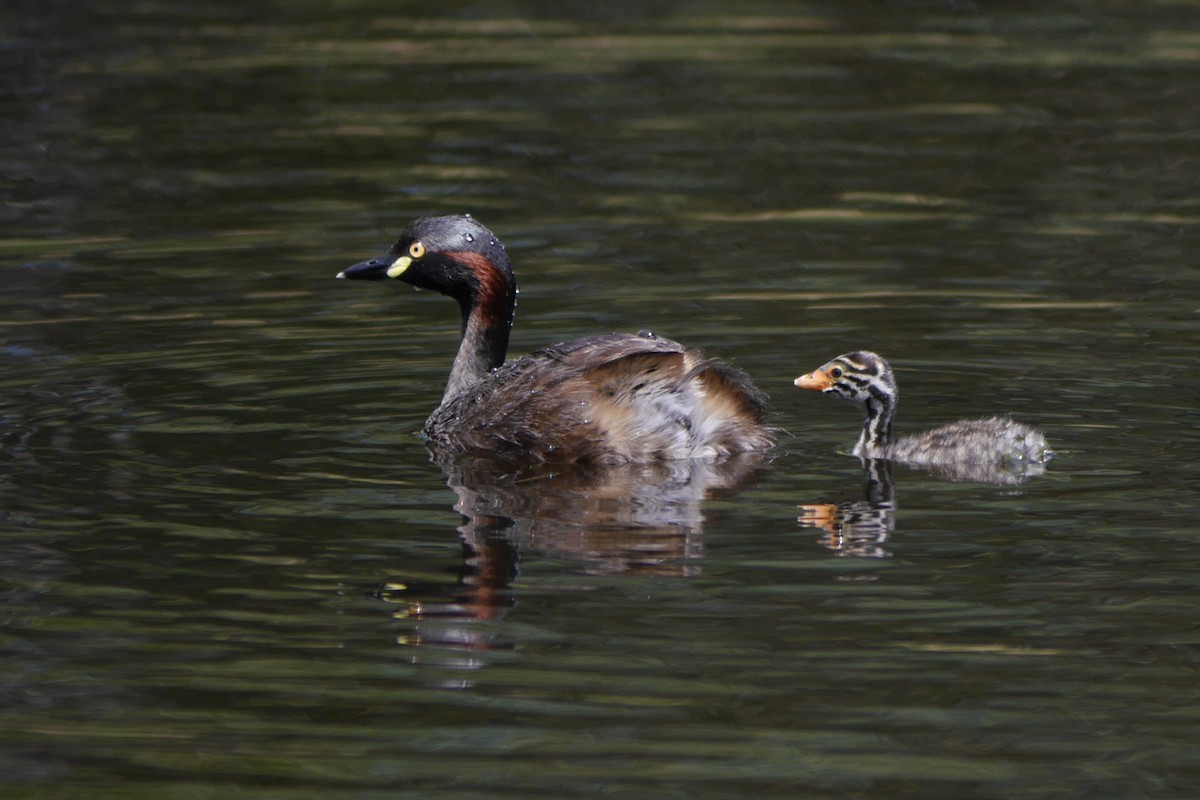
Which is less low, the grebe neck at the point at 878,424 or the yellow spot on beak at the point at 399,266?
the yellow spot on beak at the point at 399,266

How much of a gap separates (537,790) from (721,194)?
8.58 m

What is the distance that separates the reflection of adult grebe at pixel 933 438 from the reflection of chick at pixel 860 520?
0.93ft

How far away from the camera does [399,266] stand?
364 inches

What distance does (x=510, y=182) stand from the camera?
13719 millimetres

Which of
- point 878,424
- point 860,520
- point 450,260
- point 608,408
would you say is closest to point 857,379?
point 878,424

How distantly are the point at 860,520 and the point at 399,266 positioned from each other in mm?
2927

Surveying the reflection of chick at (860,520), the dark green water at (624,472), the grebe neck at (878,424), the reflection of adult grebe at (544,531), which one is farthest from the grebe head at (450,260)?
the reflection of chick at (860,520)

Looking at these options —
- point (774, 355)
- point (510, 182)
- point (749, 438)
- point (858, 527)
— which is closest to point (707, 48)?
point (510, 182)

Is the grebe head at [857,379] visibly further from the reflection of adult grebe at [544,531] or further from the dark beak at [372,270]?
the dark beak at [372,270]

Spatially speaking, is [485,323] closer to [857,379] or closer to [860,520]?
[857,379]

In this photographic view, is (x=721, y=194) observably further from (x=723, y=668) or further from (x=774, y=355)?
(x=723, y=668)

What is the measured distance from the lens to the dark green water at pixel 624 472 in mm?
5465

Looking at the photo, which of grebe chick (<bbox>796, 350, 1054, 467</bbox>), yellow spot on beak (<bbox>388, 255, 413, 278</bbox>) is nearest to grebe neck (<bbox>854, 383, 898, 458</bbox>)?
grebe chick (<bbox>796, 350, 1054, 467</bbox>)

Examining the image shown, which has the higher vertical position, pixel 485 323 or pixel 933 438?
pixel 485 323
